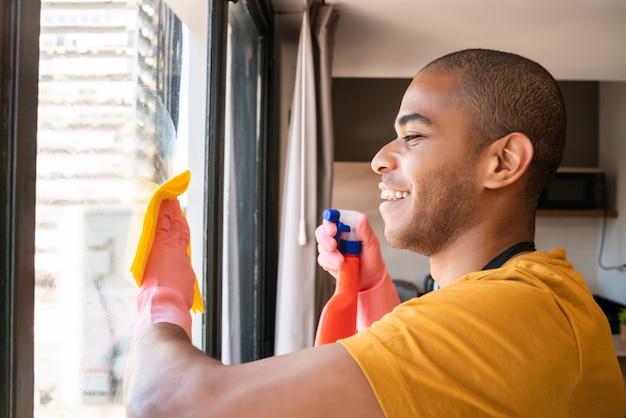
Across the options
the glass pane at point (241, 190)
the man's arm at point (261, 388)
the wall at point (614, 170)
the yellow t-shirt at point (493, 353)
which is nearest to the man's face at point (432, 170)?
the yellow t-shirt at point (493, 353)

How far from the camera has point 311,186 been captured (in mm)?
2180

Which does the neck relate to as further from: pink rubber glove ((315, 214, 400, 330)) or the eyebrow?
pink rubber glove ((315, 214, 400, 330))

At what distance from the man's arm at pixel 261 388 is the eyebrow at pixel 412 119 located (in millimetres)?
385

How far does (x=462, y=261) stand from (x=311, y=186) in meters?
1.33

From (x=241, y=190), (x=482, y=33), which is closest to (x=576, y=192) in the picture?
(x=482, y=33)

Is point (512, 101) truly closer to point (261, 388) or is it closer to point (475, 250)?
point (475, 250)

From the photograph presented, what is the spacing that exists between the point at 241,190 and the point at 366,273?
33.2 inches

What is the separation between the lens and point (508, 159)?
85 cm

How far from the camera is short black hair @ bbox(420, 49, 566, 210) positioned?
850mm

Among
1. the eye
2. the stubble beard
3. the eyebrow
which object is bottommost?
the stubble beard

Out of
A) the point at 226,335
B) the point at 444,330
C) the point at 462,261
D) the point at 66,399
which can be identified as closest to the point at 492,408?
the point at 444,330

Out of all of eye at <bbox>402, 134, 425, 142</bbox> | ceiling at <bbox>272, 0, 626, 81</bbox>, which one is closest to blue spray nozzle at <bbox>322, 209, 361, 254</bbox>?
eye at <bbox>402, 134, 425, 142</bbox>

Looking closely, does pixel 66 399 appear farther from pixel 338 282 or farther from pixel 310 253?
pixel 310 253

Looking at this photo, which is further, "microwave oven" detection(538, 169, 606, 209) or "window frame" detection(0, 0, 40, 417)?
"microwave oven" detection(538, 169, 606, 209)
